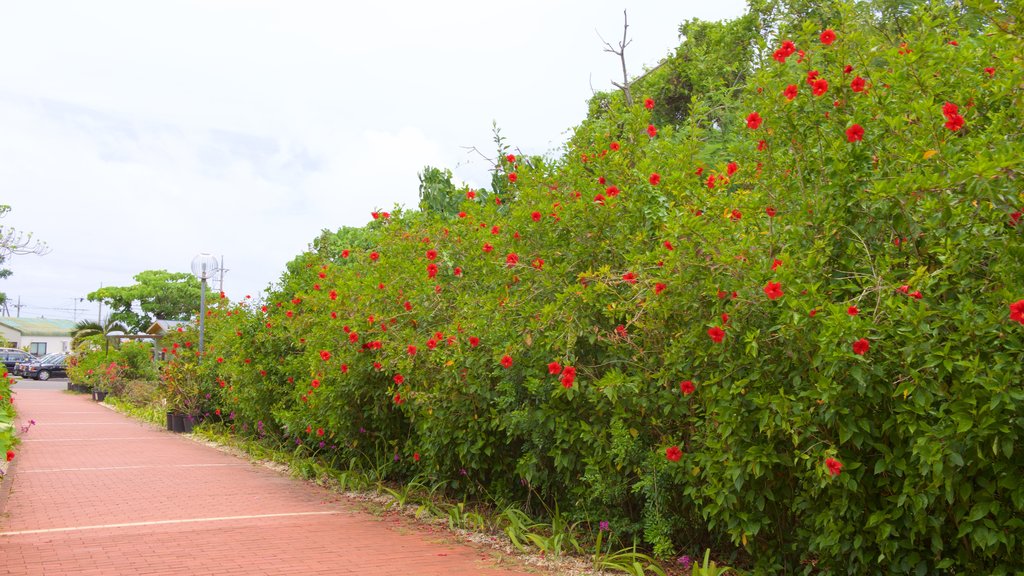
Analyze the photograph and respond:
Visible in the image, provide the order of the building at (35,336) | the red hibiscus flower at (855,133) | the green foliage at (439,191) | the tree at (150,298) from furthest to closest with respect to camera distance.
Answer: the building at (35,336) < the tree at (150,298) < the green foliage at (439,191) < the red hibiscus flower at (855,133)

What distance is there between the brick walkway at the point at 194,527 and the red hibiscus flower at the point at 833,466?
2600mm

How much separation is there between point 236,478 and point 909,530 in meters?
8.55

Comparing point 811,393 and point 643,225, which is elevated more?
point 643,225

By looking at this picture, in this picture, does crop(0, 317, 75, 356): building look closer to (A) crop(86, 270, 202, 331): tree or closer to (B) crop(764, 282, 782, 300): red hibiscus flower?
(A) crop(86, 270, 202, 331): tree

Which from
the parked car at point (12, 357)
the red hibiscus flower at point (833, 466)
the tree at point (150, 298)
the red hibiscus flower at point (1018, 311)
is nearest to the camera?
the red hibiscus flower at point (1018, 311)

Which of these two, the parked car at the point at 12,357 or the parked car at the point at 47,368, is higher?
the parked car at the point at 12,357

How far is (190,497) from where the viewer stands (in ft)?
29.5

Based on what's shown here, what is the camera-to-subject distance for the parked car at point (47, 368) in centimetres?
4603

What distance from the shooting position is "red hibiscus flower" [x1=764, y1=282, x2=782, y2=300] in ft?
13.8

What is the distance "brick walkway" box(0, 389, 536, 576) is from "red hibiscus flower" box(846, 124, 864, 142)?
11.9 feet

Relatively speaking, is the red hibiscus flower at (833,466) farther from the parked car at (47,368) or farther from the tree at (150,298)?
the tree at (150,298)

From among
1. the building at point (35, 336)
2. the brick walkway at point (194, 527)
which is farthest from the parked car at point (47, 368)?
the brick walkway at point (194, 527)

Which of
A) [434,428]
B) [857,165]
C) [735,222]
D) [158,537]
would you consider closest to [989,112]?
[857,165]

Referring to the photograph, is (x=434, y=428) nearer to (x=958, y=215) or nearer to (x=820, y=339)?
(x=820, y=339)
